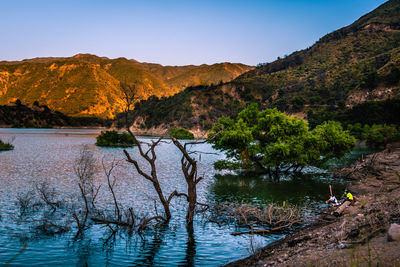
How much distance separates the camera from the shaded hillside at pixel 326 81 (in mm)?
98625

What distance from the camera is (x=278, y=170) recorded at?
36688 mm

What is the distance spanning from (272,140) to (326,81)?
3874 inches

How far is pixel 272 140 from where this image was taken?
34.8 m

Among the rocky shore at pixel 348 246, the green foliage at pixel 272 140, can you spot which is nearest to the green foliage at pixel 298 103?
the green foliage at pixel 272 140

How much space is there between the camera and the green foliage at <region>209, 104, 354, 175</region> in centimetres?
3281

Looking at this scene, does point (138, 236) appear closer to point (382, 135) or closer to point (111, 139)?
point (382, 135)

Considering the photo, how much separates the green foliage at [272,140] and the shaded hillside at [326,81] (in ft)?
220

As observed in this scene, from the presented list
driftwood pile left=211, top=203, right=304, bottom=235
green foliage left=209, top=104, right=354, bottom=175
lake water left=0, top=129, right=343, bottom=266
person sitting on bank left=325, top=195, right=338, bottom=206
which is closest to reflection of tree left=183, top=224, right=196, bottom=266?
lake water left=0, top=129, right=343, bottom=266

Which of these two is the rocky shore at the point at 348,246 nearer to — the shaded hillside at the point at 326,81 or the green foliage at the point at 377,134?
the green foliage at the point at 377,134

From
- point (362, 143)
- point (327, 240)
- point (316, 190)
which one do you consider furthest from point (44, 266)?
point (362, 143)

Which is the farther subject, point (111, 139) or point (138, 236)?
point (111, 139)

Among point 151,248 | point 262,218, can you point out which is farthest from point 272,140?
point 151,248

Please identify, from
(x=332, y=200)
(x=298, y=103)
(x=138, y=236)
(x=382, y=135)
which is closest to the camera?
(x=138, y=236)

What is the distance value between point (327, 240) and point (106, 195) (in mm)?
17880
